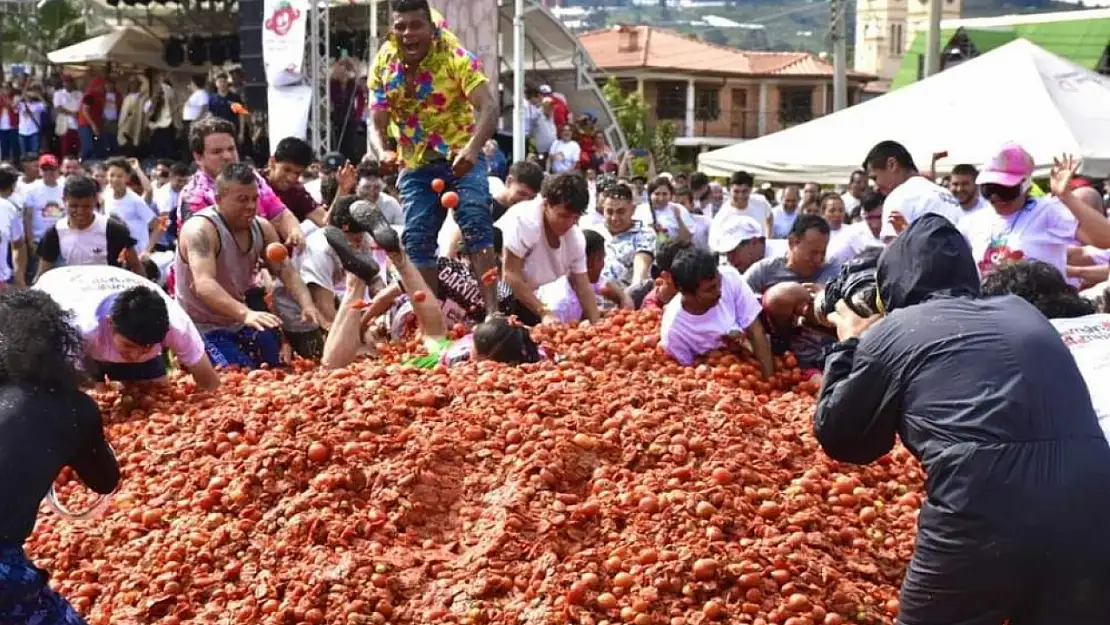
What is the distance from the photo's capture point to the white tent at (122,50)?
23953 mm

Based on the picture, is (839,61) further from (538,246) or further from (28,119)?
(538,246)

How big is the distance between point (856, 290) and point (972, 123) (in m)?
10.1

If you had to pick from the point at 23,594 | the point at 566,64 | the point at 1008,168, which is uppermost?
the point at 566,64

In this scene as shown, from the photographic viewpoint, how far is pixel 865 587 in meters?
4.29

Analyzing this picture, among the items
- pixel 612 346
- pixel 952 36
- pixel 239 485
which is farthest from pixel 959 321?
pixel 952 36

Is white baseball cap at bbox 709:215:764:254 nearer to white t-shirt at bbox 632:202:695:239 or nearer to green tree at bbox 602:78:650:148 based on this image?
white t-shirt at bbox 632:202:695:239

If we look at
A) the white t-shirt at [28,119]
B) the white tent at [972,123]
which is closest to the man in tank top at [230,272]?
the white tent at [972,123]

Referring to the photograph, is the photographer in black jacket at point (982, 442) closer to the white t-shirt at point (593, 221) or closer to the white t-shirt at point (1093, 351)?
the white t-shirt at point (1093, 351)

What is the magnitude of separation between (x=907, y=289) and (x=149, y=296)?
3.08 m

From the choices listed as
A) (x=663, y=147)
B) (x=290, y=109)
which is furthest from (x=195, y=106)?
(x=663, y=147)

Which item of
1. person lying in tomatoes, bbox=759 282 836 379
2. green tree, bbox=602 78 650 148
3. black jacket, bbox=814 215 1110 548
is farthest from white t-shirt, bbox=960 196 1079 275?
green tree, bbox=602 78 650 148

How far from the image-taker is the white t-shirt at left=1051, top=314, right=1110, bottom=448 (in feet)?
13.3

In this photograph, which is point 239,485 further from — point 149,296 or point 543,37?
point 543,37

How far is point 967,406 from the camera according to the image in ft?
10.8
